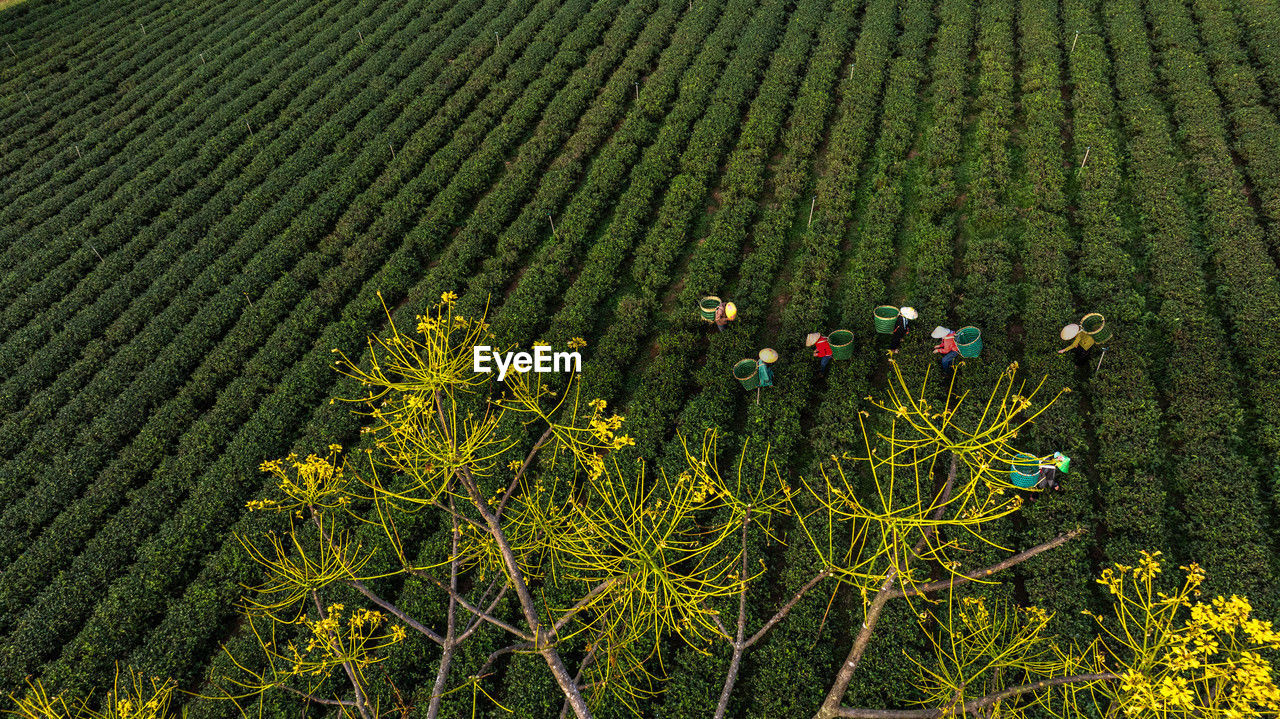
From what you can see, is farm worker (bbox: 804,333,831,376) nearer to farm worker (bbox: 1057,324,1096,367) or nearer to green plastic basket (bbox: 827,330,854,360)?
green plastic basket (bbox: 827,330,854,360)

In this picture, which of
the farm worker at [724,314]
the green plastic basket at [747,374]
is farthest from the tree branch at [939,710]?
the farm worker at [724,314]

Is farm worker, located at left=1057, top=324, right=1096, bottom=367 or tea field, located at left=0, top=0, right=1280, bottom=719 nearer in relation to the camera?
tea field, located at left=0, top=0, right=1280, bottom=719

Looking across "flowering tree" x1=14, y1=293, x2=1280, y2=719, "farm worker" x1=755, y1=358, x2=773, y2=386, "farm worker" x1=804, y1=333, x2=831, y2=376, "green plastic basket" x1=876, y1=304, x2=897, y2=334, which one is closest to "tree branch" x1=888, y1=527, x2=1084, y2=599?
"flowering tree" x1=14, y1=293, x2=1280, y2=719

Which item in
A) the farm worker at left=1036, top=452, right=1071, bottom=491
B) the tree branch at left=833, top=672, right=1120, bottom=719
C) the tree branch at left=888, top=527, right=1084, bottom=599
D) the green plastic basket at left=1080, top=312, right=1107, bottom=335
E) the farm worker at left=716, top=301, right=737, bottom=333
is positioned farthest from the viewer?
the farm worker at left=716, top=301, right=737, bottom=333

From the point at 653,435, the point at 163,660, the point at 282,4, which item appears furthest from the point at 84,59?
the point at 653,435

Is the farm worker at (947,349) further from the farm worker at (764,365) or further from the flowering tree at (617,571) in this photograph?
the farm worker at (764,365)
